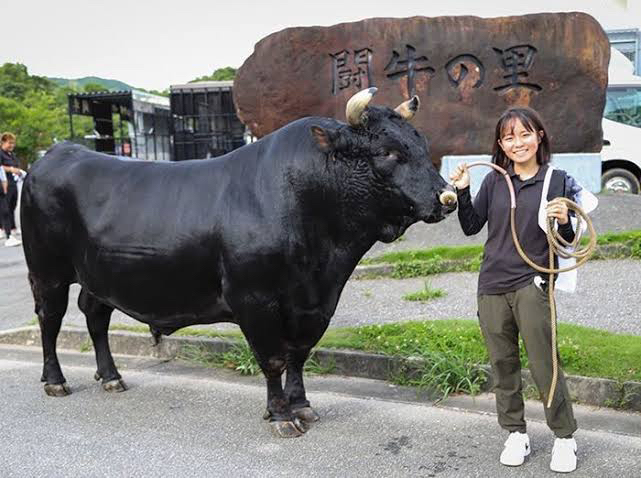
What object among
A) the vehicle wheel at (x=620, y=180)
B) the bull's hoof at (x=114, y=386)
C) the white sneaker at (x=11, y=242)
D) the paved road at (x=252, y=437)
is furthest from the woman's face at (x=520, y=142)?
the vehicle wheel at (x=620, y=180)

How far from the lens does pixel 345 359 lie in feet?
16.5

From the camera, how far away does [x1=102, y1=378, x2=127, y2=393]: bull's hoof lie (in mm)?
4898

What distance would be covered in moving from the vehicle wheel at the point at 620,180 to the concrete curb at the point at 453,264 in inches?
240

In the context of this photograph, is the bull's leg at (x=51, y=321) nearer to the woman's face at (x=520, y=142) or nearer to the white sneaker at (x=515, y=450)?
the white sneaker at (x=515, y=450)

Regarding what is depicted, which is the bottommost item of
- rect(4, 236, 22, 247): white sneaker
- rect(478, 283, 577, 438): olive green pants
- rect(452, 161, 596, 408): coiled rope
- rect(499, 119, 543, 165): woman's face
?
rect(4, 236, 22, 247): white sneaker

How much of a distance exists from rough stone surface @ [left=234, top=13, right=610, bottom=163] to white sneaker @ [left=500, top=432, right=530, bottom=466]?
6.74 m

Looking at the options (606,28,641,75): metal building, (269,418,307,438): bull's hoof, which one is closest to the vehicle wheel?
(606,28,641,75): metal building

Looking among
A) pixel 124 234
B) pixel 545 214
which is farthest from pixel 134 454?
pixel 545 214

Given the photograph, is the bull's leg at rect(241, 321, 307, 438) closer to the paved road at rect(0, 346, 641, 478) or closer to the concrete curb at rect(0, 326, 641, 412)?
the paved road at rect(0, 346, 641, 478)

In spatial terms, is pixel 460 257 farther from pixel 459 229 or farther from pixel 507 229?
pixel 507 229

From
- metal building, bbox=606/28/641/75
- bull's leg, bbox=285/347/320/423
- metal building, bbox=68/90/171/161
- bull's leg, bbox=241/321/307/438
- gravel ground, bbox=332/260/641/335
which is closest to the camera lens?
bull's leg, bbox=241/321/307/438

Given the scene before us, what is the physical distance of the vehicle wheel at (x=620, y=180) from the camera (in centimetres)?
1347

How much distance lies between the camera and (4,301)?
7.89 m

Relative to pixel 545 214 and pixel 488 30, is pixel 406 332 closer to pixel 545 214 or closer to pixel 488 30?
pixel 545 214
